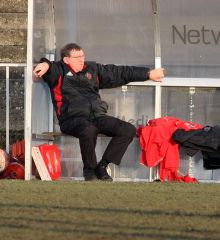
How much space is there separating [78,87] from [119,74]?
1.79 feet

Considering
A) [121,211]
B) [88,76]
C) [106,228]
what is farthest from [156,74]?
[106,228]

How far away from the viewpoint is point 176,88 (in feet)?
35.7

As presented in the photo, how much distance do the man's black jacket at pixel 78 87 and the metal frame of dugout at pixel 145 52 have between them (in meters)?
0.48

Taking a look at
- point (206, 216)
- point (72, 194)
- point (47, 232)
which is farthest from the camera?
point (72, 194)

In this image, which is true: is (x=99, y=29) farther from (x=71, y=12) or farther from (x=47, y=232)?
(x=47, y=232)

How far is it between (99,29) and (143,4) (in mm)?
577

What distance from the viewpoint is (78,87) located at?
33.4 ft

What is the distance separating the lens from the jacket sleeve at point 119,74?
1041 cm

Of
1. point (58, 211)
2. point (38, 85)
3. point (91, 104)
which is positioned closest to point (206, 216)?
point (58, 211)

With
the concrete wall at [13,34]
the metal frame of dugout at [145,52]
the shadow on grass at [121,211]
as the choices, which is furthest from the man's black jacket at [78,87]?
the concrete wall at [13,34]

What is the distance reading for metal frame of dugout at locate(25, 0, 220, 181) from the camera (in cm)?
1076

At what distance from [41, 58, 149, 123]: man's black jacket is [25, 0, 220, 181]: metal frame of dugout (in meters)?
0.48

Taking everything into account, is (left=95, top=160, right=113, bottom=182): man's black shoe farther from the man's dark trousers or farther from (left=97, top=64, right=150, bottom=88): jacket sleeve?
(left=97, top=64, right=150, bottom=88): jacket sleeve

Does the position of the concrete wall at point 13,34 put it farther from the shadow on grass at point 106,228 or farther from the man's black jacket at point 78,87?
the shadow on grass at point 106,228
